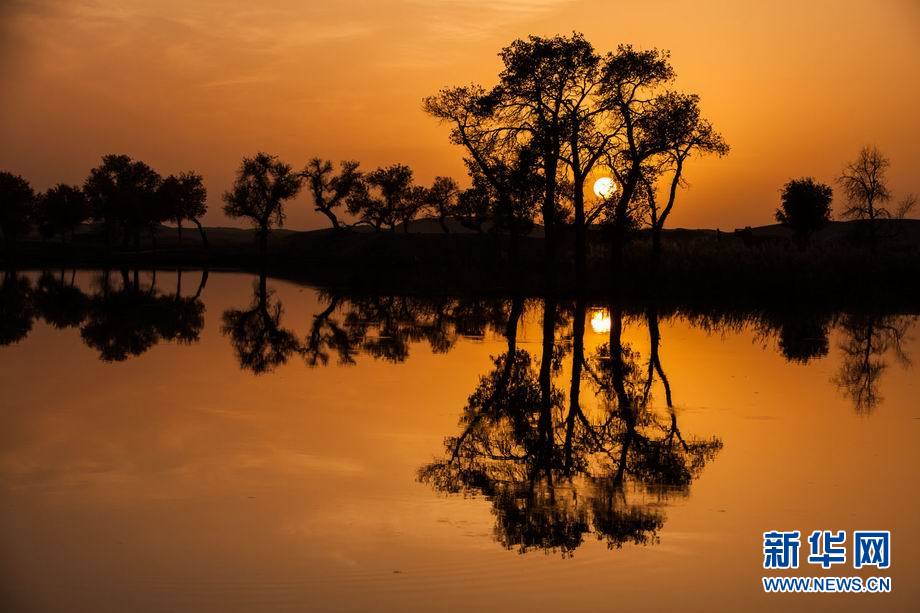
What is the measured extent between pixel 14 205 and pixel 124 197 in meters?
14.0

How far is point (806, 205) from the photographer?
3654 inches

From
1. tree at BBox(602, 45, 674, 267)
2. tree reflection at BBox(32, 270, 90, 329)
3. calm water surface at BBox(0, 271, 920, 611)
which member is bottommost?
calm water surface at BBox(0, 271, 920, 611)

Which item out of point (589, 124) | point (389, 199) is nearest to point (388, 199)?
point (389, 199)

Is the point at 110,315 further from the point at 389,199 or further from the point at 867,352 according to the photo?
the point at 389,199

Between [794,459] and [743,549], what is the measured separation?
152 inches

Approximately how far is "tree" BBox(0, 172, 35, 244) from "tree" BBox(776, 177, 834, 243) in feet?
288

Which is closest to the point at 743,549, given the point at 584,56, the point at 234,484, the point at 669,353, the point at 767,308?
the point at 234,484

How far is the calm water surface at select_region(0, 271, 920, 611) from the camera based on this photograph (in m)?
7.79

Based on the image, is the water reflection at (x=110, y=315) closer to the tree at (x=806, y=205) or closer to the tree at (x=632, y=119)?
the tree at (x=632, y=119)

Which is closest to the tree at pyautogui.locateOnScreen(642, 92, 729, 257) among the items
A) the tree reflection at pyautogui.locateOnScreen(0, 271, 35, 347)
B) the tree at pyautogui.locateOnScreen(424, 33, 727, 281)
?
the tree at pyautogui.locateOnScreen(424, 33, 727, 281)

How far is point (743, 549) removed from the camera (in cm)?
873

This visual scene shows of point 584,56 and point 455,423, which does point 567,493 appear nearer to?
point 455,423

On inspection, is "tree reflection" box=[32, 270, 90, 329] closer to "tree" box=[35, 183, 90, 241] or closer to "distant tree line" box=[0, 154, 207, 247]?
"distant tree line" box=[0, 154, 207, 247]

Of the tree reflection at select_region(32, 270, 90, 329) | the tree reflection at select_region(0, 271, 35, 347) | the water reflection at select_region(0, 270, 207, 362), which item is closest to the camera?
the water reflection at select_region(0, 270, 207, 362)
